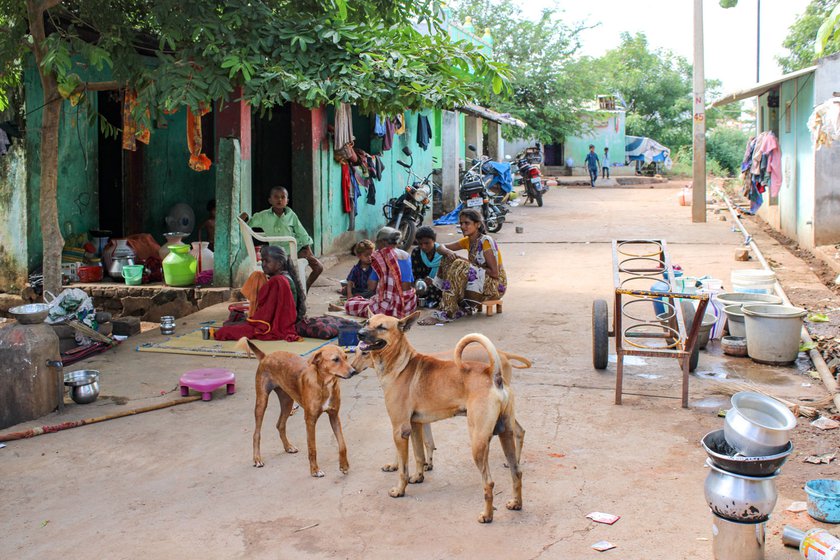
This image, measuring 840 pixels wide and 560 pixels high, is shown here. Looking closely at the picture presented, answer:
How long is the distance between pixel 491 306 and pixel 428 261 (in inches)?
39.4

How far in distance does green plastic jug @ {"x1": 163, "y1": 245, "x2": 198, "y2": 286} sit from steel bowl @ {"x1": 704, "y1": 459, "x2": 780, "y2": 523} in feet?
25.9

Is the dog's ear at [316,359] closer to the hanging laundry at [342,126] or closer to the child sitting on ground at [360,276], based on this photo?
the child sitting on ground at [360,276]

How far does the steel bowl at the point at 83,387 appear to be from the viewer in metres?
6.57

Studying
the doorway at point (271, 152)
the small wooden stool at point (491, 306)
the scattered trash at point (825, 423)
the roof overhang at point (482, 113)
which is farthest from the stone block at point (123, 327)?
the roof overhang at point (482, 113)

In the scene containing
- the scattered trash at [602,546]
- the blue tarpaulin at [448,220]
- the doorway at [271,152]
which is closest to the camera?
the scattered trash at [602,546]

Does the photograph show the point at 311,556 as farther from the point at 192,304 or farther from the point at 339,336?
the point at 192,304

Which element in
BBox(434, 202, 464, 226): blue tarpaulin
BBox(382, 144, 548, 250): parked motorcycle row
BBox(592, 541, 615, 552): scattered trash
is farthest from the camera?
BBox(434, 202, 464, 226): blue tarpaulin

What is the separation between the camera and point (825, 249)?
13742mm

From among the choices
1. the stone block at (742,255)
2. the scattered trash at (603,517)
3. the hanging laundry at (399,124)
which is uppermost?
the hanging laundry at (399,124)

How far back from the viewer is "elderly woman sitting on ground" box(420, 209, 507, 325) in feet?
31.1

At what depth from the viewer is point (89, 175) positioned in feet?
38.1

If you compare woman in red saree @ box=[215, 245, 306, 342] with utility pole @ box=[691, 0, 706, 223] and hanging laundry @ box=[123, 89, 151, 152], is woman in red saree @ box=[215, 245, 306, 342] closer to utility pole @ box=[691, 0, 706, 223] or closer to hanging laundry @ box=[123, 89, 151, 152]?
hanging laundry @ box=[123, 89, 151, 152]

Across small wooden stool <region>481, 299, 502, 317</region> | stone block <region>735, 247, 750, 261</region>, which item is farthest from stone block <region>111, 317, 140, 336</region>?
stone block <region>735, 247, 750, 261</region>

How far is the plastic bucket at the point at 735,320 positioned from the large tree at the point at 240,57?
309cm
